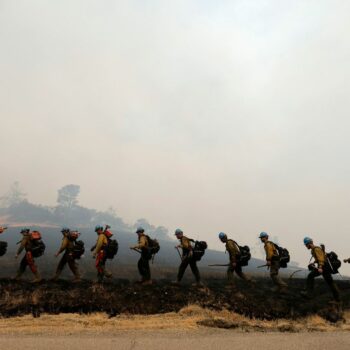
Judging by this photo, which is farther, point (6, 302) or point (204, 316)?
point (6, 302)

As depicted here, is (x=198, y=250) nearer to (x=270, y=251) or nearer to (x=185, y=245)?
(x=185, y=245)

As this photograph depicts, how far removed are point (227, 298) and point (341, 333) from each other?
390 centimetres

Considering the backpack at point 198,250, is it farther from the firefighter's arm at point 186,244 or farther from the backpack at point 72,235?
the backpack at point 72,235

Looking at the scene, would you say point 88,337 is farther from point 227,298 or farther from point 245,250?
point 245,250

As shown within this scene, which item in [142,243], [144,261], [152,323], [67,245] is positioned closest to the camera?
[152,323]

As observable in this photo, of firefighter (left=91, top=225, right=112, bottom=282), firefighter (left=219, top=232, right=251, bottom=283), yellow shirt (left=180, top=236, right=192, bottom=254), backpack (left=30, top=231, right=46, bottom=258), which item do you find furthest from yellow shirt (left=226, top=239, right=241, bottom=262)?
backpack (left=30, top=231, right=46, bottom=258)

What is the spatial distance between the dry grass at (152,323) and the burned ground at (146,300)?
398 mm

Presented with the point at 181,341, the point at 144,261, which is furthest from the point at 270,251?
the point at 181,341

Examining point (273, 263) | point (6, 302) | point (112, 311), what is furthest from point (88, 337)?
point (273, 263)

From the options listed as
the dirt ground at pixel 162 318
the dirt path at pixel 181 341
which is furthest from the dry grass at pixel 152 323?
the dirt path at pixel 181 341

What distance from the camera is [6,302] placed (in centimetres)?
1145

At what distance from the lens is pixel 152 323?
33.3 ft

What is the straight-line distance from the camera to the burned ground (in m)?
11.1

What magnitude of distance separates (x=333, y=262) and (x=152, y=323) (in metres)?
6.76
